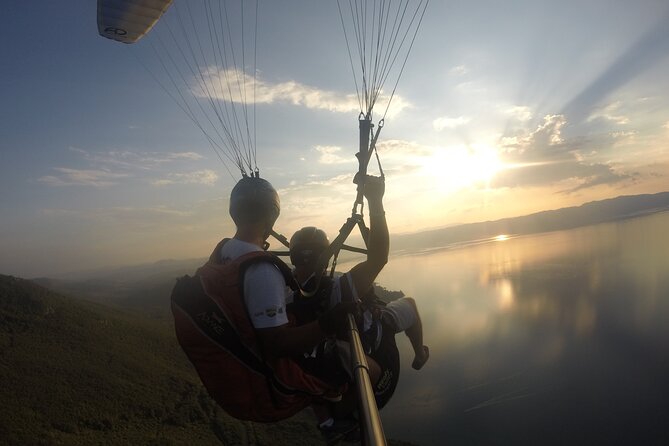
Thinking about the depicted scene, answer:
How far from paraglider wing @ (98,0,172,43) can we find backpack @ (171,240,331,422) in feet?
27.4

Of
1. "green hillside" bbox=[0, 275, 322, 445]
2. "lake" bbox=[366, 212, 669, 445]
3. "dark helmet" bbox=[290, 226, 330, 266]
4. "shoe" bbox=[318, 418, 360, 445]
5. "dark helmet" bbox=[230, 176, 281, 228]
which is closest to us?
"dark helmet" bbox=[230, 176, 281, 228]

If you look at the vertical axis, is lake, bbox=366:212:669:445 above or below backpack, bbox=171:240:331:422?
below

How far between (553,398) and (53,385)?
88946 mm

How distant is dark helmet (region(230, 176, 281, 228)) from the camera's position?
3.11 m

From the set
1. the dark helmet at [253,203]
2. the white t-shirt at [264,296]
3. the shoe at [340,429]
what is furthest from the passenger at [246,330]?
the shoe at [340,429]

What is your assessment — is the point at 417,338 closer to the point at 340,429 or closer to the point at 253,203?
the point at 340,429

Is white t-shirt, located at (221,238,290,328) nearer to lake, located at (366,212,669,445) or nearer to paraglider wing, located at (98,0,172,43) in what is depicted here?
paraglider wing, located at (98,0,172,43)

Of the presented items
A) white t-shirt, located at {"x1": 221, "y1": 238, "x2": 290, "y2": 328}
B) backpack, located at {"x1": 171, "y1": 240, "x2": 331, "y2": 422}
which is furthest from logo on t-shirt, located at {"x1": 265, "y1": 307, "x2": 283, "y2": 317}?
backpack, located at {"x1": 171, "y1": 240, "x2": 331, "y2": 422}

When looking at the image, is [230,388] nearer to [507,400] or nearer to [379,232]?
[379,232]

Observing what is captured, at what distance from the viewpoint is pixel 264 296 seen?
7.59ft

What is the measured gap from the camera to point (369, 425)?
1.35 metres

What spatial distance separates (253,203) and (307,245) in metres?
1.00

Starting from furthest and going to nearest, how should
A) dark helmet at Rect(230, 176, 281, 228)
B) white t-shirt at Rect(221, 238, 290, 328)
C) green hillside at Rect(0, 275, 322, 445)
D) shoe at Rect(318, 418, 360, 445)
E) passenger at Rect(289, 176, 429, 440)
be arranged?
green hillside at Rect(0, 275, 322, 445) → shoe at Rect(318, 418, 360, 445) → passenger at Rect(289, 176, 429, 440) → dark helmet at Rect(230, 176, 281, 228) → white t-shirt at Rect(221, 238, 290, 328)

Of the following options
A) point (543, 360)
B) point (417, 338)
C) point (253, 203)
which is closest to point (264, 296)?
point (253, 203)
